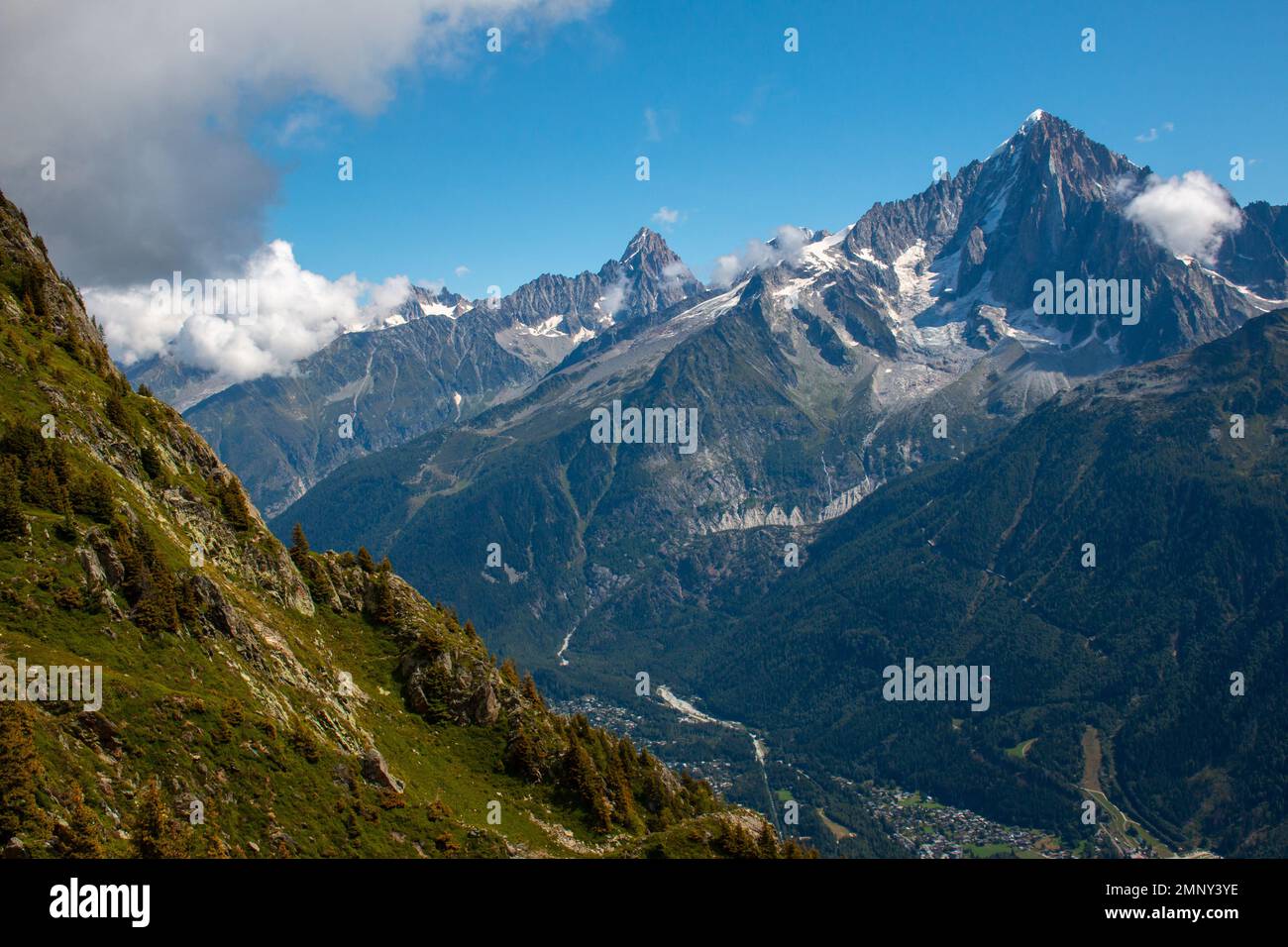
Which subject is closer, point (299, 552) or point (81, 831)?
point (81, 831)

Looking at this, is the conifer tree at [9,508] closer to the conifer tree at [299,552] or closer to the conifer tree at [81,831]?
the conifer tree at [81,831]

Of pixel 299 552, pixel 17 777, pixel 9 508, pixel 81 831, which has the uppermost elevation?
pixel 9 508

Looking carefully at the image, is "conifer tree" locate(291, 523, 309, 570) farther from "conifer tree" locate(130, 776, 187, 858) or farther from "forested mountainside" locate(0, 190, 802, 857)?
"conifer tree" locate(130, 776, 187, 858)

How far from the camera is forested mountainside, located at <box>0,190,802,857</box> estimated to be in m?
56.2

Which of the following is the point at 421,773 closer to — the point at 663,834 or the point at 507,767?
the point at 507,767

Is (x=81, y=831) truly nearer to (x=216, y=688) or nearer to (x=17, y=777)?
(x=17, y=777)

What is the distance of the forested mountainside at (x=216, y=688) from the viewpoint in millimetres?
56156

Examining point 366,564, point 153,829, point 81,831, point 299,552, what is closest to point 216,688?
point 153,829

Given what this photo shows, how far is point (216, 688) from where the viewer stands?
233ft

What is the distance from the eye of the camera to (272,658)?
268 feet

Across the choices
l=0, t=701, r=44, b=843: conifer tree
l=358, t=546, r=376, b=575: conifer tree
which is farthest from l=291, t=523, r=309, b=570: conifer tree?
l=0, t=701, r=44, b=843: conifer tree

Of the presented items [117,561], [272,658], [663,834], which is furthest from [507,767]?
[117,561]
